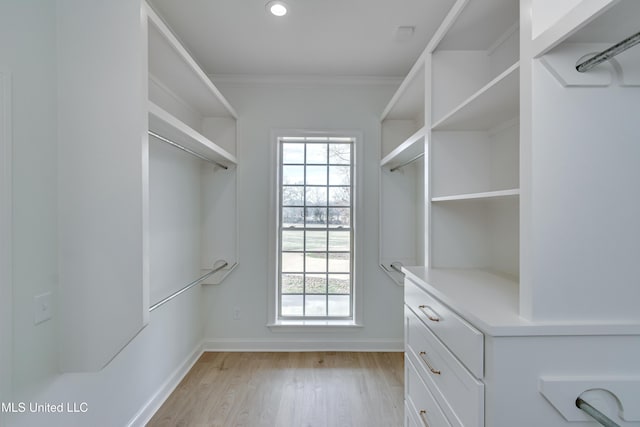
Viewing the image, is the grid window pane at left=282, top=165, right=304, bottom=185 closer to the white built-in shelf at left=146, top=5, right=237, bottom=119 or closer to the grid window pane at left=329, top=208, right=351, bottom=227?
the grid window pane at left=329, top=208, right=351, bottom=227

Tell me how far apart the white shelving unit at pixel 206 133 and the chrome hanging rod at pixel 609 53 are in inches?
66.2

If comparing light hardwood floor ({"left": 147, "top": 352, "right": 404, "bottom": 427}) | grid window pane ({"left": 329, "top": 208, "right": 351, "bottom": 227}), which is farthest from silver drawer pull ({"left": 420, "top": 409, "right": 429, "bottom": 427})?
grid window pane ({"left": 329, "top": 208, "right": 351, "bottom": 227})

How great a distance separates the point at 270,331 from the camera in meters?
2.80

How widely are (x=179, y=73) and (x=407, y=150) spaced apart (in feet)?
5.40

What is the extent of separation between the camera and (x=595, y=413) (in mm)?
738

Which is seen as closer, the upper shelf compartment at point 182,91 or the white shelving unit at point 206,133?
the upper shelf compartment at point 182,91

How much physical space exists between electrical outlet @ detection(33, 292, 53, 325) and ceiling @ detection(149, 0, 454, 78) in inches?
68.4

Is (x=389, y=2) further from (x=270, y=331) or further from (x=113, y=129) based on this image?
(x=270, y=331)

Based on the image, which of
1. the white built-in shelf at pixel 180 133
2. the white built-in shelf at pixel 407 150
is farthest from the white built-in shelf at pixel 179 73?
the white built-in shelf at pixel 407 150

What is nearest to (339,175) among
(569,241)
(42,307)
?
(569,241)

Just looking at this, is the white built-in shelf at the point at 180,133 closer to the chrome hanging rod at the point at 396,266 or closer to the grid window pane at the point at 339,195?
the grid window pane at the point at 339,195

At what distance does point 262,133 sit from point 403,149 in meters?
1.38

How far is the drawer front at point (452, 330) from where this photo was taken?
0.86 m

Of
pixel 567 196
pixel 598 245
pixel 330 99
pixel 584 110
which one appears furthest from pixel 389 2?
pixel 598 245
